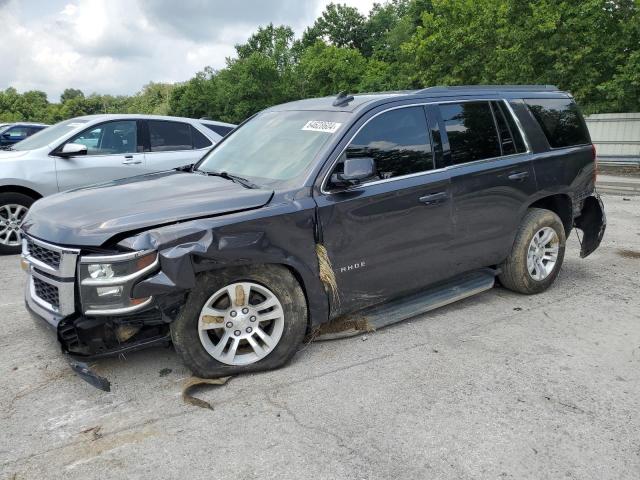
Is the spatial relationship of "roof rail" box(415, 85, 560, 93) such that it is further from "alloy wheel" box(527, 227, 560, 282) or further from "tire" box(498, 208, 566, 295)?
"alloy wheel" box(527, 227, 560, 282)

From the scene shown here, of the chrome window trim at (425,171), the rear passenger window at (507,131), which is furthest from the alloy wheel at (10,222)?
the rear passenger window at (507,131)

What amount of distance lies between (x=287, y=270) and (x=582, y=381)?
206 centimetres

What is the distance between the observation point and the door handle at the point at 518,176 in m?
4.98

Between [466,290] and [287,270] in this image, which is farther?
[466,290]

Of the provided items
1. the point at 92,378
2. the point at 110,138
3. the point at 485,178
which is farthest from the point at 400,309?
the point at 110,138

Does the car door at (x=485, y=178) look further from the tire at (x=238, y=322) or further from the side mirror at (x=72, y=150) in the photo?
the side mirror at (x=72, y=150)

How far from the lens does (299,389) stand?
3.57 metres

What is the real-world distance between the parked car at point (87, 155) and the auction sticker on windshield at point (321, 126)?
158 inches

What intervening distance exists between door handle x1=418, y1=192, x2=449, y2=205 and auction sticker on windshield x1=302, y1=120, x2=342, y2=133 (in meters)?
0.85

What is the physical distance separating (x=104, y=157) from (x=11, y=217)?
4.63ft

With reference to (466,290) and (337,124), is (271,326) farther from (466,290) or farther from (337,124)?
(466,290)

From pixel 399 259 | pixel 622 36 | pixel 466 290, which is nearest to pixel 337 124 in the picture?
pixel 399 259

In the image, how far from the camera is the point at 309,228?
3775mm

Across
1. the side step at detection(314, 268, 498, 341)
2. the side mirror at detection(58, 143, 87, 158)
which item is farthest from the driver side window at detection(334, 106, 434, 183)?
the side mirror at detection(58, 143, 87, 158)
